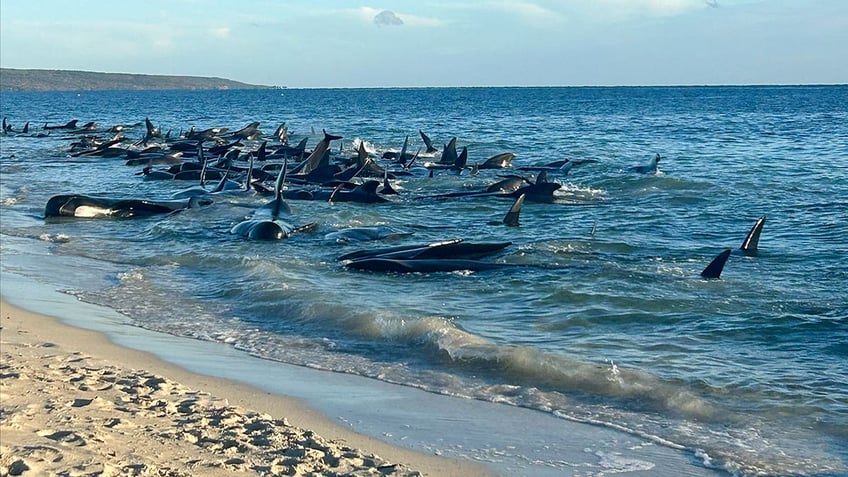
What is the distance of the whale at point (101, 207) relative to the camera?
56.6 ft

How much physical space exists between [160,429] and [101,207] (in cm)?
1259

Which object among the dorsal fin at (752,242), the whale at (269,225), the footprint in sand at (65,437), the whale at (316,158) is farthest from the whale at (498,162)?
the footprint in sand at (65,437)

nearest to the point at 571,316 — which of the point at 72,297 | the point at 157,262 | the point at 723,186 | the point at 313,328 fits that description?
the point at 313,328

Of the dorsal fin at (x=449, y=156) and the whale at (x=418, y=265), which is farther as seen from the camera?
the dorsal fin at (x=449, y=156)

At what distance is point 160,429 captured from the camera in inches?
226

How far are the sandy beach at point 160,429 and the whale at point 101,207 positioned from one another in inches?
395

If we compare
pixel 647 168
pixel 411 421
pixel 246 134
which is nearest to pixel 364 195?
pixel 647 168

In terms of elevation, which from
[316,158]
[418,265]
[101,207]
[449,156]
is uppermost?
[316,158]

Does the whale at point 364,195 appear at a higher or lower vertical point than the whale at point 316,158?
lower

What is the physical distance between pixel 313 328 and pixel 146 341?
62.7 inches

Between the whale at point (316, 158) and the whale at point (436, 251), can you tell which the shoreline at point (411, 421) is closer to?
the whale at point (436, 251)

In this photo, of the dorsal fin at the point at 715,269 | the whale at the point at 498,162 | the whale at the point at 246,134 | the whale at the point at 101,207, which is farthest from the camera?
the whale at the point at 246,134

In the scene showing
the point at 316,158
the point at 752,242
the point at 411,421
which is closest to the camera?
the point at 411,421

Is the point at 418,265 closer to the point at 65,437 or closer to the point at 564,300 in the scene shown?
the point at 564,300
